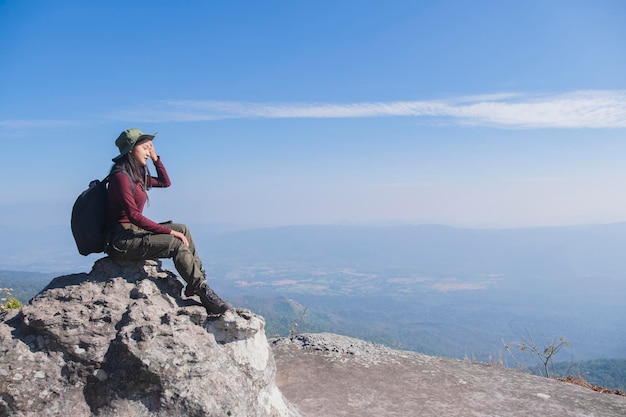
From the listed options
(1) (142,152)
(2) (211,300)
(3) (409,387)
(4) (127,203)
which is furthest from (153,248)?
(3) (409,387)

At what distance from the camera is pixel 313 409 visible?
8258 mm

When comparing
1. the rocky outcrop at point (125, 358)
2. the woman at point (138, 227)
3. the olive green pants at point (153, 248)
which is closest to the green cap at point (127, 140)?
the woman at point (138, 227)

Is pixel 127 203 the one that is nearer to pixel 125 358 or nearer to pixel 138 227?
pixel 138 227

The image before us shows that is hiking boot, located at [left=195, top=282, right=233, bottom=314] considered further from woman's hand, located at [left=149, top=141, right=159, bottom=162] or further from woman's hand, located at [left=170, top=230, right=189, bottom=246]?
woman's hand, located at [left=149, top=141, right=159, bottom=162]

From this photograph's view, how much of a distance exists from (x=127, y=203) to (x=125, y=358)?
197cm

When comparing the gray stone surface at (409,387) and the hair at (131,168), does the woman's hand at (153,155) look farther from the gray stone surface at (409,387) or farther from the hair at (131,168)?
the gray stone surface at (409,387)

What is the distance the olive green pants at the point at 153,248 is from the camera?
680cm

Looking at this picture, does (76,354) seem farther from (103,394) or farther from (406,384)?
(406,384)

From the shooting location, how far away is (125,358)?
6.11m

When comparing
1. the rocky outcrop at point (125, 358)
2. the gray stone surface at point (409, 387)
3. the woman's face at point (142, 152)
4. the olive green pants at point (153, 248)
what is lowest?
the gray stone surface at point (409, 387)

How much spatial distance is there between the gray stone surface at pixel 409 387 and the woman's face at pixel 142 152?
4.71m

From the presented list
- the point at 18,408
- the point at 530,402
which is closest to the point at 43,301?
the point at 18,408

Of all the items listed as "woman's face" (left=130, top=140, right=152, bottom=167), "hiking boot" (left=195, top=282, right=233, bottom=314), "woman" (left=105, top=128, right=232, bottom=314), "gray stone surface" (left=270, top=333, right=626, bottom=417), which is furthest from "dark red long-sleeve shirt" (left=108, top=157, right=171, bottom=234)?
"gray stone surface" (left=270, top=333, right=626, bottom=417)

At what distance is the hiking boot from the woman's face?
197 centimetres
